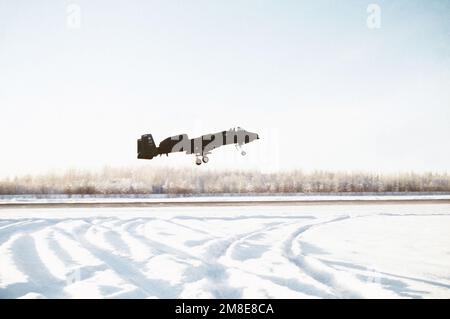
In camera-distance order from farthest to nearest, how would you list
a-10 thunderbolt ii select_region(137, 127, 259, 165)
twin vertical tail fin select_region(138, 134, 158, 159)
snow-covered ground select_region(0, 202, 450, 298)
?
twin vertical tail fin select_region(138, 134, 158, 159)
a-10 thunderbolt ii select_region(137, 127, 259, 165)
snow-covered ground select_region(0, 202, 450, 298)

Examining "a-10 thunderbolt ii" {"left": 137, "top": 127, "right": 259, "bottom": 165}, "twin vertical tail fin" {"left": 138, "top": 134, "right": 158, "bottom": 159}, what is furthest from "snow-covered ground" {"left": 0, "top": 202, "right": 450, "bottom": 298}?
"twin vertical tail fin" {"left": 138, "top": 134, "right": 158, "bottom": 159}

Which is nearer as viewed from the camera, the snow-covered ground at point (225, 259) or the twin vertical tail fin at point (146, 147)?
the snow-covered ground at point (225, 259)

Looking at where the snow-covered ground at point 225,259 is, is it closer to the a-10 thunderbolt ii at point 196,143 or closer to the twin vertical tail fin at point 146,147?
the a-10 thunderbolt ii at point 196,143

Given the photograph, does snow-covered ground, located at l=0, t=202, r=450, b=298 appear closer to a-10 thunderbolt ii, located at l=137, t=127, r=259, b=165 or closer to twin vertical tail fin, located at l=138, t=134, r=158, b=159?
a-10 thunderbolt ii, located at l=137, t=127, r=259, b=165

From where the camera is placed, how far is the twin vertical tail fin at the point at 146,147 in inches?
869

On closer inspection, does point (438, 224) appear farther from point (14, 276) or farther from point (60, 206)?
point (60, 206)

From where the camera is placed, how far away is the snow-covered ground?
13.2 feet

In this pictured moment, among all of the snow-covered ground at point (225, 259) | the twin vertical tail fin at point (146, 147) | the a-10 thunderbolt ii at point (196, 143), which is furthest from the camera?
the twin vertical tail fin at point (146, 147)

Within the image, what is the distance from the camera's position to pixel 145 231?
784cm

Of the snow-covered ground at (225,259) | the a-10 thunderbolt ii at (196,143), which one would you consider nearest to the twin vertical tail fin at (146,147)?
the a-10 thunderbolt ii at (196,143)

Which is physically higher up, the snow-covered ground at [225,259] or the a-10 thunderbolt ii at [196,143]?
the a-10 thunderbolt ii at [196,143]

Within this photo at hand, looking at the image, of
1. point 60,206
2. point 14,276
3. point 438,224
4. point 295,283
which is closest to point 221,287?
point 295,283

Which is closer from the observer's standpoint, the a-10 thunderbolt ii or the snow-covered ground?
the snow-covered ground

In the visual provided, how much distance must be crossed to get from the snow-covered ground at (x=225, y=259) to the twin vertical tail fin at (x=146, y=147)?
42.7 feet
